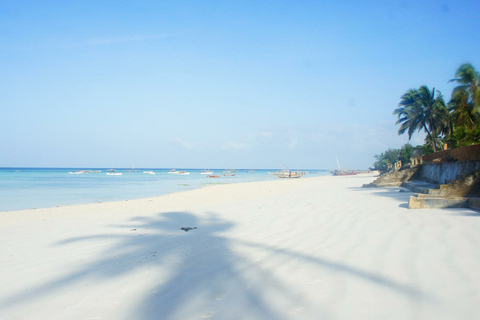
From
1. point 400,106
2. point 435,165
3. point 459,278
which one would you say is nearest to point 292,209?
point 459,278

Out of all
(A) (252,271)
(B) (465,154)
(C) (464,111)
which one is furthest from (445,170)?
(C) (464,111)

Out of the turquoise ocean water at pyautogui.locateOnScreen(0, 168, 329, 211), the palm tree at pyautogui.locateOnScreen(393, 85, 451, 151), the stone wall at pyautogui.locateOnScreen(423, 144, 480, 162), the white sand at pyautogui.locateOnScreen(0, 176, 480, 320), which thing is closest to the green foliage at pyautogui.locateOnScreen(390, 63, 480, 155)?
the palm tree at pyautogui.locateOnScreen(393, 85, 451, 151)

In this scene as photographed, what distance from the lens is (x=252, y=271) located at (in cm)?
362

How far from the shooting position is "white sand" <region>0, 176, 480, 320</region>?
269 cm

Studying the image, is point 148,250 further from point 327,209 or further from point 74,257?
point 327,209

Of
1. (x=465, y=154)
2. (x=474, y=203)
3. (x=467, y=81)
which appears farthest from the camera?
(x=467, y=81)

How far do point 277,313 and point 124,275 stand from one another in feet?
6.00

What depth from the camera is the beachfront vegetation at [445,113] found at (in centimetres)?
2338

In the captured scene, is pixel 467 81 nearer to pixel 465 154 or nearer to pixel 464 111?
pixel 464 111

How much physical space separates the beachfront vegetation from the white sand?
48.8ft

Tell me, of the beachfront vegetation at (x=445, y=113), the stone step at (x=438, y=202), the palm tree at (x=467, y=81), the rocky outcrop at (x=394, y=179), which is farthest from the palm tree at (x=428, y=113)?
the stone step at (x=438, y=202)

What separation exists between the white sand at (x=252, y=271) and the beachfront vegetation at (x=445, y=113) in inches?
586

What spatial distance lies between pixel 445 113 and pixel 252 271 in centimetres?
3551

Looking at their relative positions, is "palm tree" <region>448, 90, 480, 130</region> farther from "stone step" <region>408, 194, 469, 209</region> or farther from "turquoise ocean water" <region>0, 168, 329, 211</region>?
"turquoise ocean water" <region>0, 168, 329, 211</region>
